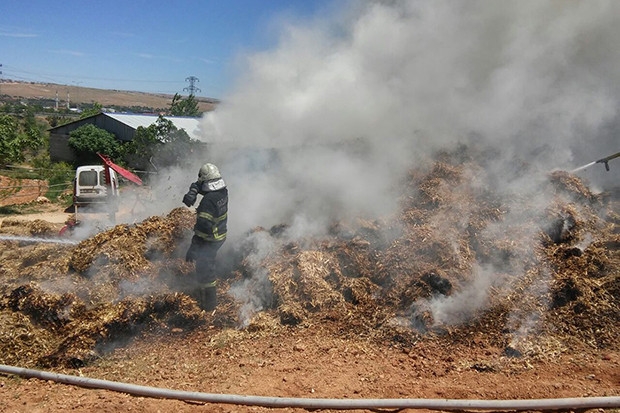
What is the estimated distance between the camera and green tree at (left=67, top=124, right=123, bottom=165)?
26734 millimetres

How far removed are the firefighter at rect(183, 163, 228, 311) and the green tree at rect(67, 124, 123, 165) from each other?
73.4 ft

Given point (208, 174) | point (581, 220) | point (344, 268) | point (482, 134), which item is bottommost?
point (344, 268)

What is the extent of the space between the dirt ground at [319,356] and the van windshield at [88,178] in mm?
7348

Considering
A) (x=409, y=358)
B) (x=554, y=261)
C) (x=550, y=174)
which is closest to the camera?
(x=409, y=358)

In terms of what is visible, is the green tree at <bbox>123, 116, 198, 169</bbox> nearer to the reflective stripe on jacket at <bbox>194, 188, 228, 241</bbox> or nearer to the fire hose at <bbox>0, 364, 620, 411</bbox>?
the reflective stripe on jacket at <bbox>194, 188, 228, 241</bbox>

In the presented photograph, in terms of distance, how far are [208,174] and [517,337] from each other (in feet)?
14.0

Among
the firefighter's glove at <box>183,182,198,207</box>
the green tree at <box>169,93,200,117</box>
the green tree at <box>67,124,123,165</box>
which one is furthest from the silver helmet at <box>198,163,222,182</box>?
the green tree at <box>169,93,200,117</box>

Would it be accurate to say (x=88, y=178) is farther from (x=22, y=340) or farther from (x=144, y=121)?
(x=144, y=121)

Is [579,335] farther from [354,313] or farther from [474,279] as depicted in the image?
[354,313]

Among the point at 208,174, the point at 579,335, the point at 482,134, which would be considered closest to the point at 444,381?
the point at 579,335

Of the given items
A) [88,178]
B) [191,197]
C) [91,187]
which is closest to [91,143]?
[88,178]

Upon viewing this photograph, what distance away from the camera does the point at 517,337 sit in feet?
17.4

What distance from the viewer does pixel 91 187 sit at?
13.3 metres

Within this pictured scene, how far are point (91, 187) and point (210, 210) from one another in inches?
344
